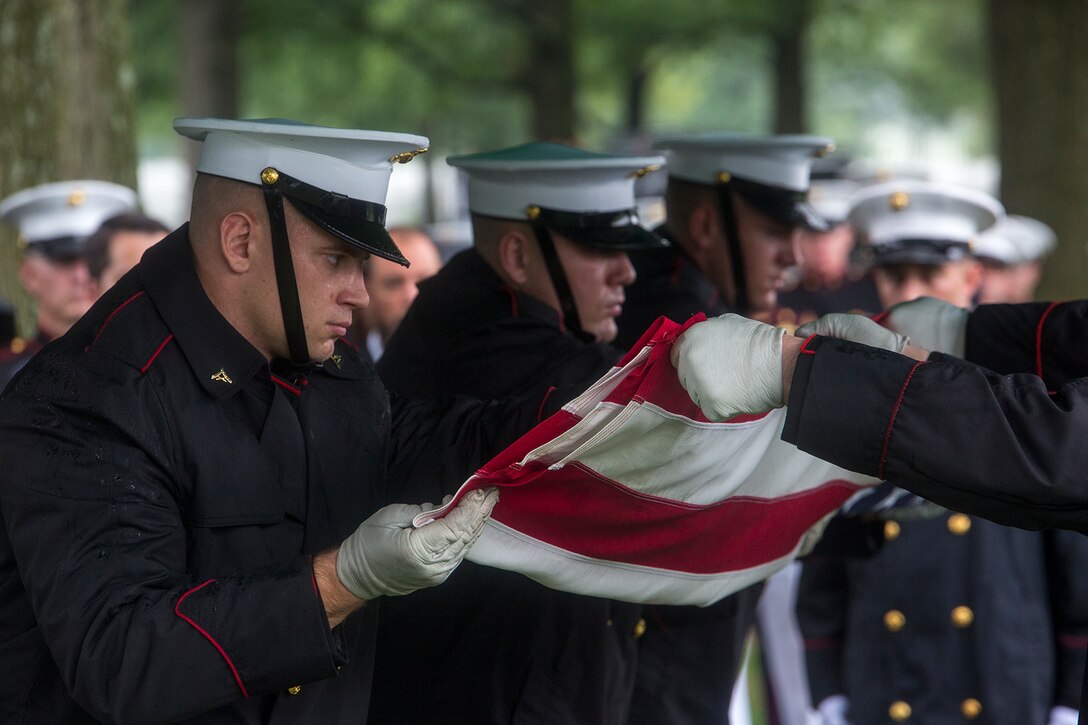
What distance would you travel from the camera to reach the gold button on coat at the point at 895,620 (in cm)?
414

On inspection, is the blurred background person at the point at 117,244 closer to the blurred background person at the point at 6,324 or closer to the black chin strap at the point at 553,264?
the blurred background person at the point at 6,324

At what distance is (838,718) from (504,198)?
6.92 ft

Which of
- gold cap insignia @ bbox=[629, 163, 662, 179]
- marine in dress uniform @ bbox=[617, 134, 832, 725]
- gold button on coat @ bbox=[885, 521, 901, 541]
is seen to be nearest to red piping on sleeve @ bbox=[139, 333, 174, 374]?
gold cap insignia @ bbox=[629, 163, 662, 179]

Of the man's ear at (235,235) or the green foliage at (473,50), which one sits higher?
the green foliage at (473,50)

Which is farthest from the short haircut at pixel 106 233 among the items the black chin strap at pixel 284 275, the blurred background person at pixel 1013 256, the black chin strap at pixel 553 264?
the blurred background person at pixel 1013 256

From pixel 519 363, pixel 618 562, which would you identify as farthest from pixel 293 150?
pixel 618 562

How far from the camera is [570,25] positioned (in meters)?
14.5

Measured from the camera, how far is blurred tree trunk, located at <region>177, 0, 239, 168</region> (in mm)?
12703

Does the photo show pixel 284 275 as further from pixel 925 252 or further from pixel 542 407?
pixel 925 252

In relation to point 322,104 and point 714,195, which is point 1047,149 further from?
point 322,104

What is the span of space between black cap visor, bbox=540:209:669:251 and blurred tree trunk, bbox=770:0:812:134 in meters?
13.5

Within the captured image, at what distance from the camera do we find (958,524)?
13.2ft

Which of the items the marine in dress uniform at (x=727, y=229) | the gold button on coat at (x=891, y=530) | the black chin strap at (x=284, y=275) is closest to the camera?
the black chin strap at (x=284, y=275)

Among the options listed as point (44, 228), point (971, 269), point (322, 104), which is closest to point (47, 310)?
point (44, 228)
